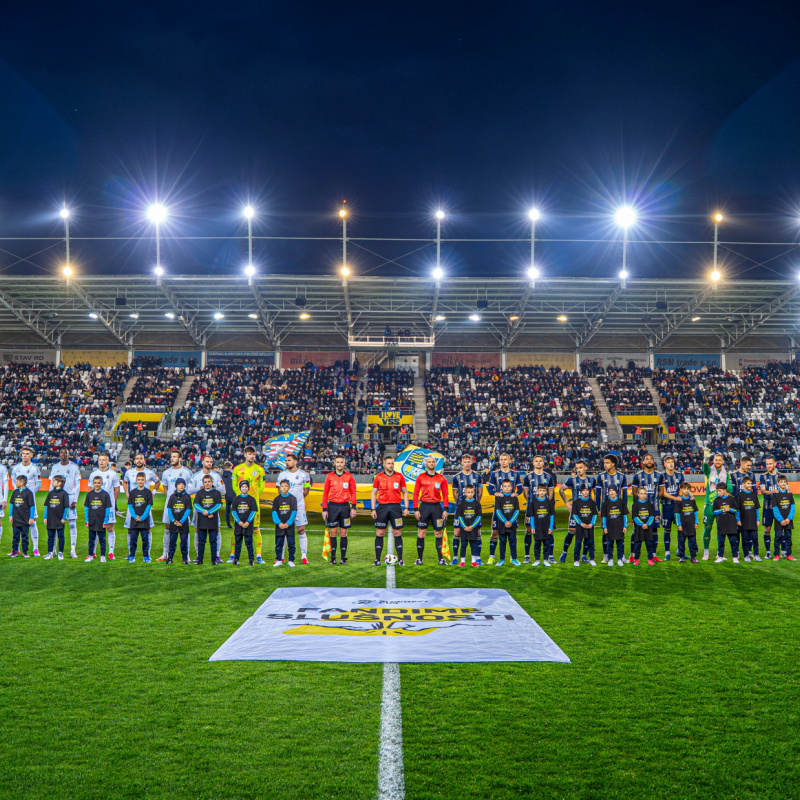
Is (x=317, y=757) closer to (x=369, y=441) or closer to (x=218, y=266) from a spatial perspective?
(x=369, y=441)

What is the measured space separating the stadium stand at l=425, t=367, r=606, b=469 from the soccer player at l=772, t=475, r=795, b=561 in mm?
15456

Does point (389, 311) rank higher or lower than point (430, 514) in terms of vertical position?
higher

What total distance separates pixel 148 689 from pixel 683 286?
30416mm

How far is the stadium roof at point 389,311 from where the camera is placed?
→ 96.9ft

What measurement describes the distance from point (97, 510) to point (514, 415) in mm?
24050

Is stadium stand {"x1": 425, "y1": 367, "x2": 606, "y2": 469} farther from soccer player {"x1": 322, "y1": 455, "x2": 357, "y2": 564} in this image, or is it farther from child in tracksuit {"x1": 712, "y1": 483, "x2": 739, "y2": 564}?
soccer player {"x1": 322, "y1": 455, "x2": 357, "y2": 564}

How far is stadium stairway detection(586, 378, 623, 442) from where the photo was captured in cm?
3244

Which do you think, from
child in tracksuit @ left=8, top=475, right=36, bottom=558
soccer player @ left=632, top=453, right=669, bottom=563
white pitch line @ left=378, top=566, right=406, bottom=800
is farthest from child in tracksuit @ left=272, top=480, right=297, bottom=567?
soccer player @ left=632, top=453, right=669, bottom=563

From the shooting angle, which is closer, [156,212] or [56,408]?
[156,212]

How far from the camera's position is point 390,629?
6.55 metres

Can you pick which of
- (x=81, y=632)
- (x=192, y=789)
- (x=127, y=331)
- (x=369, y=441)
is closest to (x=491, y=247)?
(x=369, y=441)

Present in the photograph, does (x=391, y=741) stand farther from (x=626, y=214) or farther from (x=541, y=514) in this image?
(x=626, y=214)

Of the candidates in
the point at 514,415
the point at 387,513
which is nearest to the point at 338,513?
the point at 387,513

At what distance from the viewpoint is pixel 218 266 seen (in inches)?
Result: 1175
